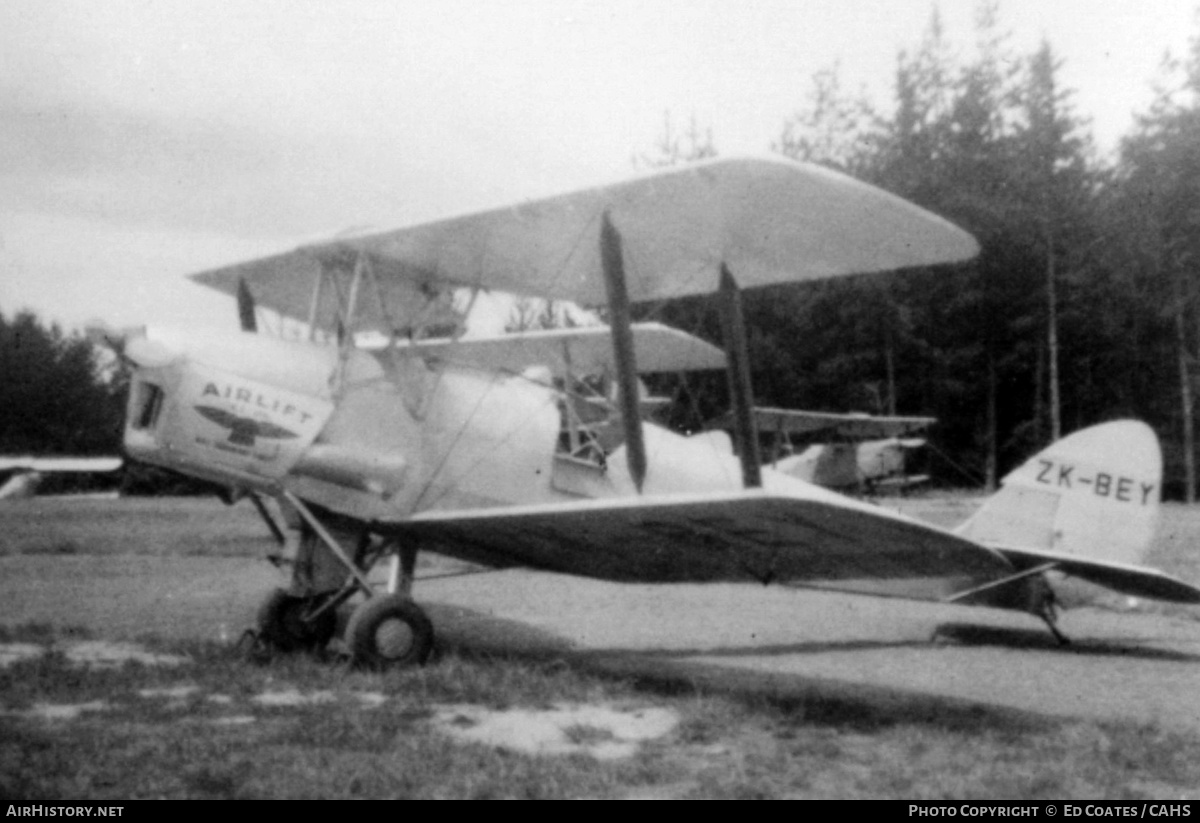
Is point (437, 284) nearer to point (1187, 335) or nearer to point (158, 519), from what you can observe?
point (158, 519)

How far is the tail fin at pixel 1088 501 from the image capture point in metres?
8.03

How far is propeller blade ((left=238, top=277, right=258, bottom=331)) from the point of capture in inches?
323

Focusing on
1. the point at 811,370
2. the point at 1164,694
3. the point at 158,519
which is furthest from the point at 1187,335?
the point at 1164,694

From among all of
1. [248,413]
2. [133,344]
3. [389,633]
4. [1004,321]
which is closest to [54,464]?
[133,344]

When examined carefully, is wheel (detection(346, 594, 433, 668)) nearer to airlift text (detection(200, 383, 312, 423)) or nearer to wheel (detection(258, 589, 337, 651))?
wheel (detection(258, 589, 337, 651))

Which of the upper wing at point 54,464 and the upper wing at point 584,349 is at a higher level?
the upper wing at point 584,349

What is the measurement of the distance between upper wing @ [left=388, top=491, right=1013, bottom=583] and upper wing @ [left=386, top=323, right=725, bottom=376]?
84.4 inches

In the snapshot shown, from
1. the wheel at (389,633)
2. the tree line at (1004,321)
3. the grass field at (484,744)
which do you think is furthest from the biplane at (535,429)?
the tree line at (1004,321)

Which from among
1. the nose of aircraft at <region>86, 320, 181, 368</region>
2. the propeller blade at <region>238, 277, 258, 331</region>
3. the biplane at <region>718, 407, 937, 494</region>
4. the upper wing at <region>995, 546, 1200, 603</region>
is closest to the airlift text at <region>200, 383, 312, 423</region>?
the nose of aircraft at <region>86, 320, 181, 368</region>

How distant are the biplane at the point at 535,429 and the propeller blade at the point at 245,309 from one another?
0.9 inches

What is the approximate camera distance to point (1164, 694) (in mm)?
6227

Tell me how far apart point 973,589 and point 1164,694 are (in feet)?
6.85

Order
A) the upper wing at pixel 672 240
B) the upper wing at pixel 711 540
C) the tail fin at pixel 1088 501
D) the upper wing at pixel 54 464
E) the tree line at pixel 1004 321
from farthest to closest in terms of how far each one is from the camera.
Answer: the tree line at pixel 1004 321 → the tail fin at pixel 1088 501 → the upper wing at pixel 54 464 → the upper wing at pixel 672 240 → the upper wing at pixel 711 540

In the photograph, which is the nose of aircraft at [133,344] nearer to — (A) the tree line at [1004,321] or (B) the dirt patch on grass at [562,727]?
(B) the dirt patch on grass at [562,727]
